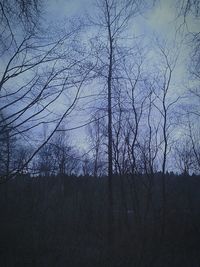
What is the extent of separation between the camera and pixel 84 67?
5.90 meters

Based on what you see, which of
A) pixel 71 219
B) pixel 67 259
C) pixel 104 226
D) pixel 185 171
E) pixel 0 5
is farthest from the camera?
pixel 185 171

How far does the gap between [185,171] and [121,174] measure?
18802 millimetres

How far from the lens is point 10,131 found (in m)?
4.48

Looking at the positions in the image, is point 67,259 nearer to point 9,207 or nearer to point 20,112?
point 9,207

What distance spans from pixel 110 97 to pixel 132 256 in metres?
7.23

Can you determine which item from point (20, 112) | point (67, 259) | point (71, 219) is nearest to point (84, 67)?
point (20, 112)

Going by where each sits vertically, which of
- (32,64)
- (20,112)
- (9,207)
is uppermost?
(32,64)

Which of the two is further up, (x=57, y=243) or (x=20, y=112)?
(x=20, y=112)

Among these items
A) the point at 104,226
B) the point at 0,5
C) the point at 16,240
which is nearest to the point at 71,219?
the point at 104,226

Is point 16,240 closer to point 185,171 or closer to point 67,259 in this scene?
point 67,259

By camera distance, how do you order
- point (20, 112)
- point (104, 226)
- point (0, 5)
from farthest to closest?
1. point (104, 226)
2. point (20, 112)
3. point (0, 5)

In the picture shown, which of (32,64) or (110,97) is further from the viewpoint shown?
(110,97)

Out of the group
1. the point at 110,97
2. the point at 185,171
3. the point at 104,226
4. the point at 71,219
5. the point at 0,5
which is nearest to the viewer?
the point at 0,5

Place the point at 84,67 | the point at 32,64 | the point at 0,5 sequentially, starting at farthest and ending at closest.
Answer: the point at 84,67, the point at 32,64, the point at 0,5
